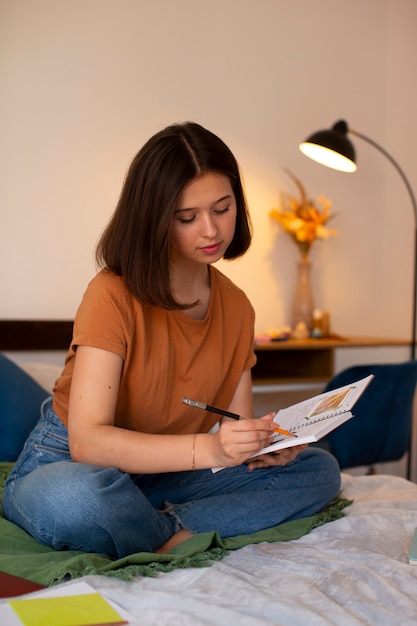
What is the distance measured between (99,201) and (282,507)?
1829mm

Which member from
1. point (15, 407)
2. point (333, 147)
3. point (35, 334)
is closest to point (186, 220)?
point (15, 407)

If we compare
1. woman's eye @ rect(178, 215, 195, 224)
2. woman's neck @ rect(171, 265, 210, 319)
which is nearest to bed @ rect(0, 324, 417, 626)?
woman's neck @ rect(171, 265, 210, 319)

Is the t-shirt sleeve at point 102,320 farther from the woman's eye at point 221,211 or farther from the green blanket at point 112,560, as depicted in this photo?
the green blanket at point 112,560

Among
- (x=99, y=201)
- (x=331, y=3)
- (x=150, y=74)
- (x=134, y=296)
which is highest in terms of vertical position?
(x=331, y=3)

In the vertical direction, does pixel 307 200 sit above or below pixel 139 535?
above

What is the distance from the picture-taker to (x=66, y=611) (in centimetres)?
106

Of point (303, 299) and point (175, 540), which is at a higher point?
point (303, 299)

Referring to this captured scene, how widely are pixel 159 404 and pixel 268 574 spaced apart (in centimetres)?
46

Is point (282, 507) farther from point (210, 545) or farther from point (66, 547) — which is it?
point (66, 547)

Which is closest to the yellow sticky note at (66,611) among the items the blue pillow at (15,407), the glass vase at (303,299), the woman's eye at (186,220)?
the woman's eye at (186,220)

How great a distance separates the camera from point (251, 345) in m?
1.88

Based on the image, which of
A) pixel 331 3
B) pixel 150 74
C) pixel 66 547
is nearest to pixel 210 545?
pixel 66 547

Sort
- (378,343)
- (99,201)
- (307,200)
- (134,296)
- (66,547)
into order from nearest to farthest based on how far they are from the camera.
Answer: (66,547) < (134,296) < (99,201) < (378,343) < (307,200)

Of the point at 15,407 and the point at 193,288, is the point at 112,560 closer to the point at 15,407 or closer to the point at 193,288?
the point at 193,288
